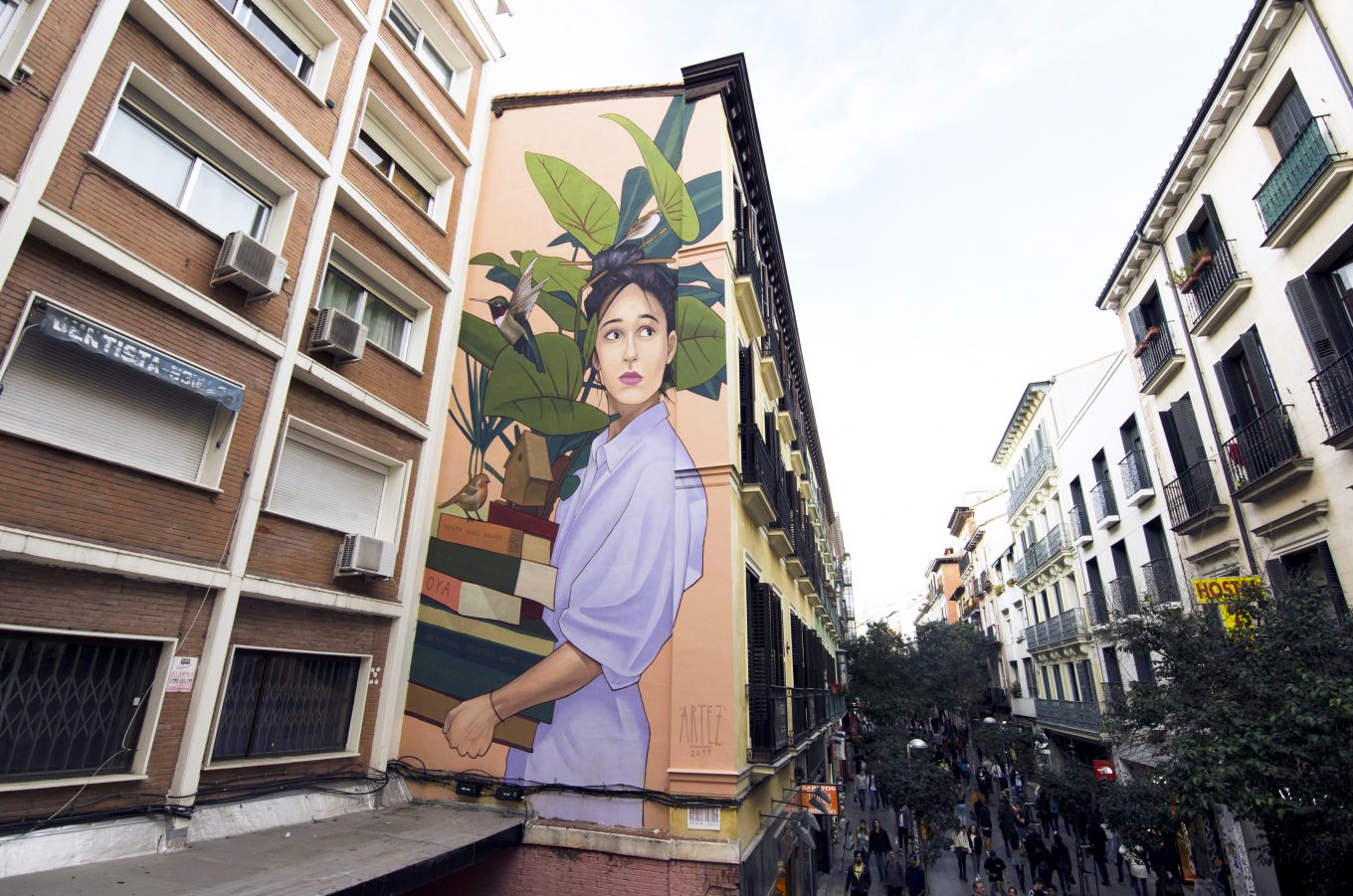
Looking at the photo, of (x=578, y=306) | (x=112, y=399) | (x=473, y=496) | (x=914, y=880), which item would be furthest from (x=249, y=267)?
(x=914, y=880)

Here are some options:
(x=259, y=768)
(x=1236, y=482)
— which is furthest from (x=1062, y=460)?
(x=259, y=768)

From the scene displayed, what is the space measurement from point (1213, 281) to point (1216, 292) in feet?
1.17

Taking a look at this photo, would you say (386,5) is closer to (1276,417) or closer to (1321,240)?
(1321,240)

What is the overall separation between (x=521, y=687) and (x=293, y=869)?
4.13m

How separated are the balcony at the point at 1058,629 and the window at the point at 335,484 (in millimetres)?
25122

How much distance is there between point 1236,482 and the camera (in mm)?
13117

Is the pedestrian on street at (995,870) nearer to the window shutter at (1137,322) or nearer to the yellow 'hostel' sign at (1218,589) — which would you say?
the yellow 'hostel' sign at (1218,589)

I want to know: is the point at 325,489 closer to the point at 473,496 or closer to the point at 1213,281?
the point at 473,496

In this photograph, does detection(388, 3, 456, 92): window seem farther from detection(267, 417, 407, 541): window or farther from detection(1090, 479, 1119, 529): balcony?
detection(1090, 479, 1119, 529): balcony

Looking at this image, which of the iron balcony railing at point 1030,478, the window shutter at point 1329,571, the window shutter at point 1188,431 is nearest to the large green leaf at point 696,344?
the window shutter at point 1329,571

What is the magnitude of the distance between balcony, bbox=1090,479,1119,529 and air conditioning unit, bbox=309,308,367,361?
2194 cm

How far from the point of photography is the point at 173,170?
8047 millimetres

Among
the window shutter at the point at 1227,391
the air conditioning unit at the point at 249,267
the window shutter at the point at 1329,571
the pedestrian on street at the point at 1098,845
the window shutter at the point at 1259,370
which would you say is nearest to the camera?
the air conditioning unit at the point at 249,267

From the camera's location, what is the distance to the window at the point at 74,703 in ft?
19.9
